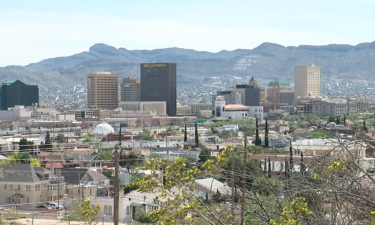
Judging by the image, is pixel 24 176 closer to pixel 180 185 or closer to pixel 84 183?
pixel 84 183

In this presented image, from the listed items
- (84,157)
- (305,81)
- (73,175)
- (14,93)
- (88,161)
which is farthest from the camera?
(305,81)

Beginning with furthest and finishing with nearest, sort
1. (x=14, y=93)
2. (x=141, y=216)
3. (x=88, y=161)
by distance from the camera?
(x=14, y=93)
(x=88, y=161)
(x=141, y=216)

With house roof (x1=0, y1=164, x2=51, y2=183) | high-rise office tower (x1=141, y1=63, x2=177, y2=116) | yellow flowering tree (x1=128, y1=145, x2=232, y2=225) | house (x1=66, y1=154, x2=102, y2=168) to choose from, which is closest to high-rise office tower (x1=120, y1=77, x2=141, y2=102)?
high-rise office tower (x1=141, y1=63, x2=177, y2=116)

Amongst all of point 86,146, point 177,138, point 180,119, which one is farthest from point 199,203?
point 180,119

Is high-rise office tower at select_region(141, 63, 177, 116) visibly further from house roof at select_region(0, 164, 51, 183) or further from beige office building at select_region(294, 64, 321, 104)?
house roof at select_region(0, 164, 51, 183)

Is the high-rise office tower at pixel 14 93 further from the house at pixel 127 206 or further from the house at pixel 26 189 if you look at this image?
the house at pixel 127 206

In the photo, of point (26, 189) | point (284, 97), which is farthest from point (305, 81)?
point (26, 189)

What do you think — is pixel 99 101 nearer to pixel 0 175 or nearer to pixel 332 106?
pixel 332 106
